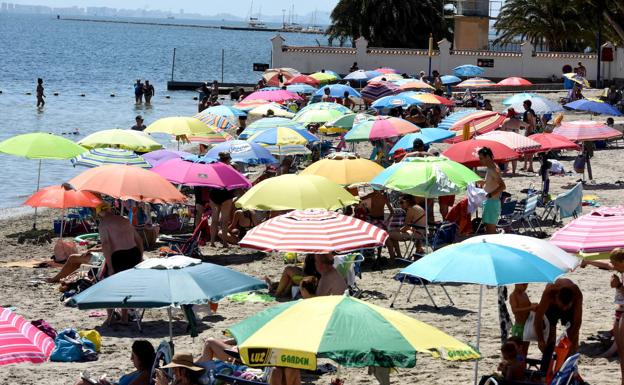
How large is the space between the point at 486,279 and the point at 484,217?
6.87m

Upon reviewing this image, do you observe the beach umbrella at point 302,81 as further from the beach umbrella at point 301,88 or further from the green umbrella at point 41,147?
the green umbrella at point 41,147

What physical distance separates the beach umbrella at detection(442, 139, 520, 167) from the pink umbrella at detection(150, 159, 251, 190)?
315 centimetres

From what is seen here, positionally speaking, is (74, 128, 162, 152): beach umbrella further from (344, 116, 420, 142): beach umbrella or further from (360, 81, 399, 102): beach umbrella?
(360, 81, 399, 102): beach umbrella

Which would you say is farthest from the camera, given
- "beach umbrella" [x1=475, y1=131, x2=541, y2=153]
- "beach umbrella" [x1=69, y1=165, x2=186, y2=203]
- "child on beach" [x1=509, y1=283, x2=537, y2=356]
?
"beach umbrella" [x1=475, y1=131, x2=541, y2=153]

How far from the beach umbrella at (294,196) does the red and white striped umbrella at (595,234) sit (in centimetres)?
365

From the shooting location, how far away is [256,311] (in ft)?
43.1

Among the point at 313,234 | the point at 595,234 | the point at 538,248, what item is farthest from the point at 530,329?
the point at 313,234

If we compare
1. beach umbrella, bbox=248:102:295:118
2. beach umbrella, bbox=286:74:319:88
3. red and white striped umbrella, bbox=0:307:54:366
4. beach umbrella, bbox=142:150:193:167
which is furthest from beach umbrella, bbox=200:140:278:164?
beach umbrella, bbox=286:74:319:88

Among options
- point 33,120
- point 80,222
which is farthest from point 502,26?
point 80,222

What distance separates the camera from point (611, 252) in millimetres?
10000

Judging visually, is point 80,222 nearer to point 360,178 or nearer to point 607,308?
point 360,178

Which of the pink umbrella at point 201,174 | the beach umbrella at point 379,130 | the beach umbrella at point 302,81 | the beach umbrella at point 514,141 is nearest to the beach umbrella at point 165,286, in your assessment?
the pink umbrella at point 201,174

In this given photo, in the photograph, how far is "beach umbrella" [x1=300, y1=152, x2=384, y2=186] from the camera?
15.6 m

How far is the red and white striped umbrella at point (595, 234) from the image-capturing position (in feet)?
33.6
